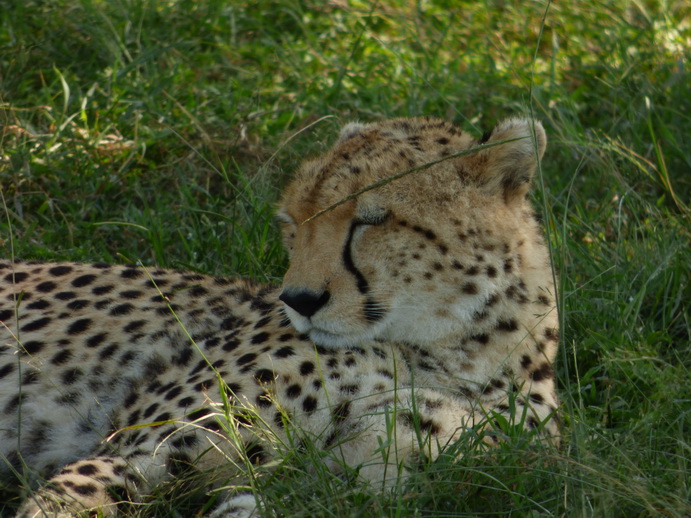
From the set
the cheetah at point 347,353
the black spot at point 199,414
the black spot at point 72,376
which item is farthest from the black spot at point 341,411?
the black spot at point 72,376

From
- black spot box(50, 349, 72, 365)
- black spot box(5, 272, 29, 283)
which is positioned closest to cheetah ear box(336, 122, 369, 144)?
black spot box(50, 349, 72, 365)

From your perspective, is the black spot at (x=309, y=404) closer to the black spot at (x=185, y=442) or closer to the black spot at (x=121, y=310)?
the black spot at (x=185, y=442)

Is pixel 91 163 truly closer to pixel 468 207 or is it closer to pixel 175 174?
pixel 175 174

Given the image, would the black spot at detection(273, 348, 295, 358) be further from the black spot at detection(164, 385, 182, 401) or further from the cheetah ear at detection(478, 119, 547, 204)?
the cheetah ear at detection(478, 119, 547, 204)

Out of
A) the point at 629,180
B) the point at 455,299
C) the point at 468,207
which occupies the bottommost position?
the point at 629,180

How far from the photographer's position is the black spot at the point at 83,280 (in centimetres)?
316

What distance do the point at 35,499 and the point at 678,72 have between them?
3684 millimetres

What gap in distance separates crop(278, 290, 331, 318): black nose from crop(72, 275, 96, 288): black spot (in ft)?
2.78

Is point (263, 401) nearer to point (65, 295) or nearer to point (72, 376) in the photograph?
point (72, 376)

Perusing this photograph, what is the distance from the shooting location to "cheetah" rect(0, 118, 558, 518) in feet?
8.18

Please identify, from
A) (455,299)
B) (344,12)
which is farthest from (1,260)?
(344,12)

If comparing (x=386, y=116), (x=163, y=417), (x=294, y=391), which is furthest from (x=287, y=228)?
(x=386, y=116)

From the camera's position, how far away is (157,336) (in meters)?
2.97

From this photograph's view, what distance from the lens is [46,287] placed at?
10.4ft
